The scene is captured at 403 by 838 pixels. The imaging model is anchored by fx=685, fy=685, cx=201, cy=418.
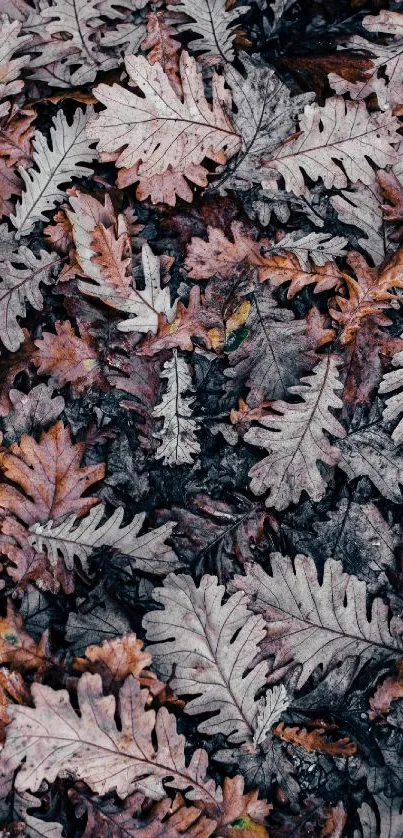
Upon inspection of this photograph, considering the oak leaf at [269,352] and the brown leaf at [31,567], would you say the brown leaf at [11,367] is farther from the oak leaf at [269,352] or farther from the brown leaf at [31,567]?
the oak leaf at [269,352]

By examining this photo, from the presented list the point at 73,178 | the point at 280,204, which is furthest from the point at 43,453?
the point at 280,204

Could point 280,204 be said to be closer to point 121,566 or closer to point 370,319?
point 370,319

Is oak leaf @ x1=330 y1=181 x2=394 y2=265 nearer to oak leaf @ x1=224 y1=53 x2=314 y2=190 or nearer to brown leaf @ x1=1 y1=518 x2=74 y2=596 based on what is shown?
oak leaf @ x1=224 y1=53 x2=314 y2=190

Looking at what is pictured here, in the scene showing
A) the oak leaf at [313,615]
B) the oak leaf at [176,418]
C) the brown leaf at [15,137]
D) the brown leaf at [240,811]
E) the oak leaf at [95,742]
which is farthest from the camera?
the brown leaf at [15,137]

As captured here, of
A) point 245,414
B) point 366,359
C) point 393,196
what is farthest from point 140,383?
point 393,196

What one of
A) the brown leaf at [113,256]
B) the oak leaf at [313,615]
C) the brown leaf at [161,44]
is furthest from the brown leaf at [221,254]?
the oak leaf at [313,615]

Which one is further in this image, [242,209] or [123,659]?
[242,209]

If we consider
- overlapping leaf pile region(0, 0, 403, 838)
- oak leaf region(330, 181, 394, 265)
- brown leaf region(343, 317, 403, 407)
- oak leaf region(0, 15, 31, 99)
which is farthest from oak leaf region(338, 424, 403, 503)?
oak leaf region(0, 15, 31, 99)
